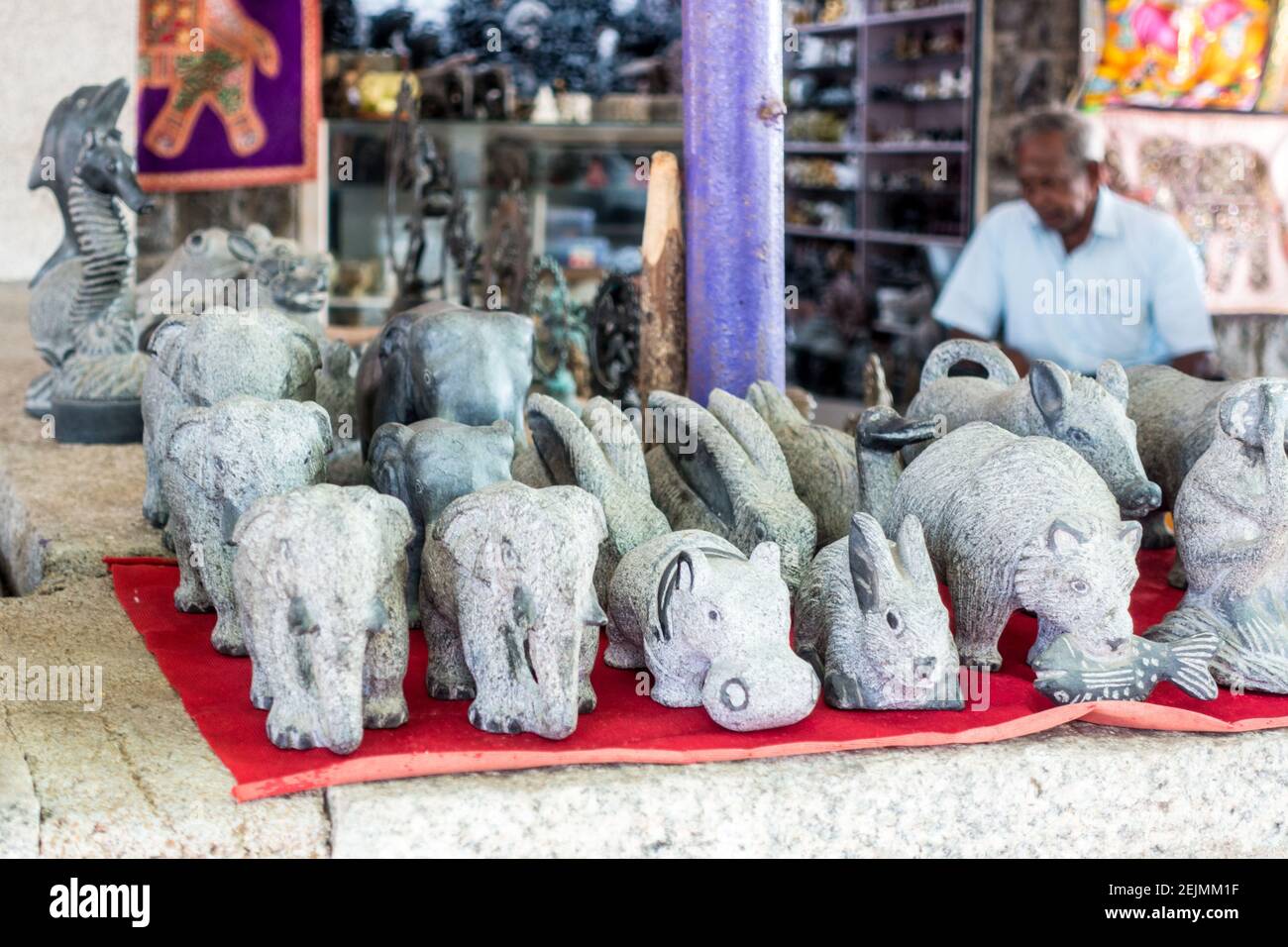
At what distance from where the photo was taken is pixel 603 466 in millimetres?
2074

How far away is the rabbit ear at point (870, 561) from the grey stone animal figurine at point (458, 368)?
0.69 meters

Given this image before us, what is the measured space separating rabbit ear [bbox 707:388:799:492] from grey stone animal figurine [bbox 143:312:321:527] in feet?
2.23

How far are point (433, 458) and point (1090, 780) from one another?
37.6 inches

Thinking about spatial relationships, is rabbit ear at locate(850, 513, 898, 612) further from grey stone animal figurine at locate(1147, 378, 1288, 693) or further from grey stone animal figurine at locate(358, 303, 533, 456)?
grey stone animal figurine at locate(358, 303, 533, 456)

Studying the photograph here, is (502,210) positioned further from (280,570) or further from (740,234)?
(280,570)

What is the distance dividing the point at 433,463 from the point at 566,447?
0.80ft

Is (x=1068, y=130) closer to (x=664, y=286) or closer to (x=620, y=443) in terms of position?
(x=664, y=286)

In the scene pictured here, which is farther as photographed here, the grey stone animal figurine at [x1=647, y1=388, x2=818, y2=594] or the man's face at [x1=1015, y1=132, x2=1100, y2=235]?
the man's face at [x1=1015, y1=132, x2=1100, y2=235]

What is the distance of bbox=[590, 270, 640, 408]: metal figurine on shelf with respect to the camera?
12.0 ft

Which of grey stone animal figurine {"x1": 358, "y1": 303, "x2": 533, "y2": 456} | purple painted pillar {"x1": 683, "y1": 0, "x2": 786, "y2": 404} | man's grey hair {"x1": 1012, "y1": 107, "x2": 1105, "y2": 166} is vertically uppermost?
man's grey hair {"x1": 1012, "y1": 107, "x2": 1105, "y2": 166}

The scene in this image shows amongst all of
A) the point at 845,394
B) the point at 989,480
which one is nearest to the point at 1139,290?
the point at 989,480

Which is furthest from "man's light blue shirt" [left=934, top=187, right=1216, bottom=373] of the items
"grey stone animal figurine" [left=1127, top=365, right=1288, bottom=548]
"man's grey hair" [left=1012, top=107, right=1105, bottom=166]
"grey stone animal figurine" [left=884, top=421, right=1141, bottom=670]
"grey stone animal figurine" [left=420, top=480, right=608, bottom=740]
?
"grey stone animal figurine" [left=420, top=480, right=608, bottom=740]

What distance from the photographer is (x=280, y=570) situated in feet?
5.31

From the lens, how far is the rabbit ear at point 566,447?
2068 mm
